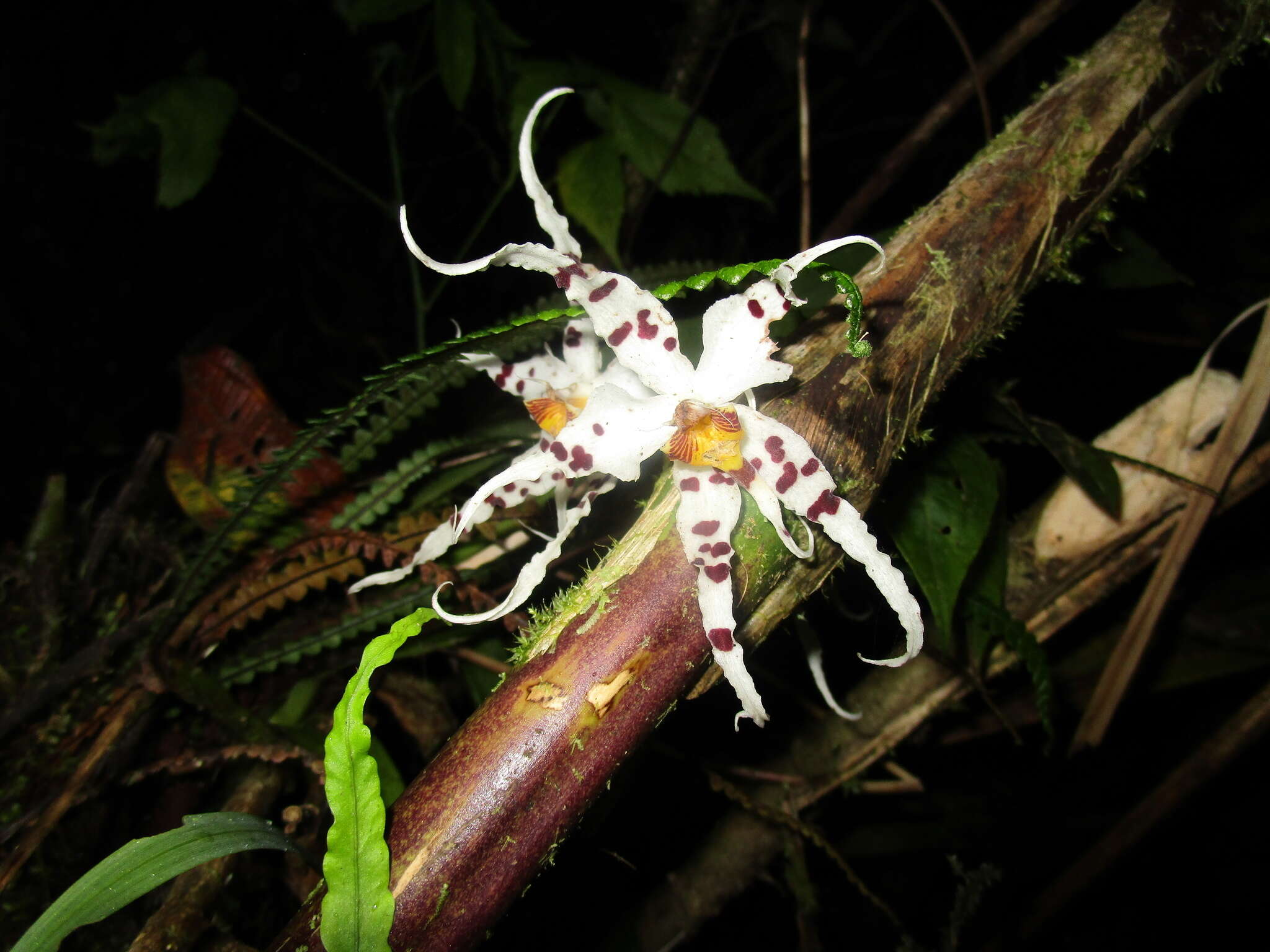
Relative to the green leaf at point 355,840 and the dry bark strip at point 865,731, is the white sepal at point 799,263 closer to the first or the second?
the green leaf at point 355,840

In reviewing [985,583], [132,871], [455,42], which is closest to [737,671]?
[132,871]

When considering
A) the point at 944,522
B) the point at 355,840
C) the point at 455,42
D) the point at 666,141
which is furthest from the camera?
the point at 666,141

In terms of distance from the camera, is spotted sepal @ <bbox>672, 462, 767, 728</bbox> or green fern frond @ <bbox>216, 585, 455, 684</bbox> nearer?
spotted sepal @ <bbox>672, 462, 767, 728</bbox>

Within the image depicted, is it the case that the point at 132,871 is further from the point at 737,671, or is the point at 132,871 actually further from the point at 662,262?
the point at 662,262

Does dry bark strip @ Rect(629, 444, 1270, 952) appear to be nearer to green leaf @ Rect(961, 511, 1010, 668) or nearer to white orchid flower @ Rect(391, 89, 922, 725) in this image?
green leaf @ Rect(961, 511, 1010, 668)

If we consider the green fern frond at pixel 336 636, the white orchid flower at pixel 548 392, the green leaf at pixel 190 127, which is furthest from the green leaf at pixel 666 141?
the green fern frond at pixel 336 636

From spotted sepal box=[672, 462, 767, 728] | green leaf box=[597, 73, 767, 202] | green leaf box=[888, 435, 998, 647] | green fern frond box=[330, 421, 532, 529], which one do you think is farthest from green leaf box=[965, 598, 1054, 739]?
green leaf box=[597, 73, 767, 202]
